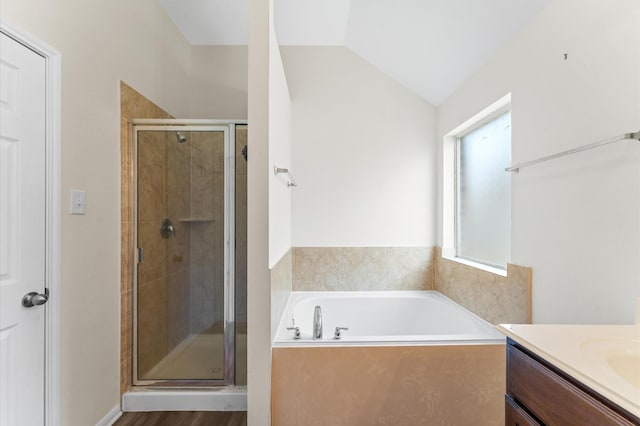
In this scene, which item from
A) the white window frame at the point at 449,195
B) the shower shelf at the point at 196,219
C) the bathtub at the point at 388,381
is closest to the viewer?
the bathtub at the point at 388,381

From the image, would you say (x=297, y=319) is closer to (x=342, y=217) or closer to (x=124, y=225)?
(x=342, y=217)

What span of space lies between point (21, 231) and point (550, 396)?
1952 millimetres

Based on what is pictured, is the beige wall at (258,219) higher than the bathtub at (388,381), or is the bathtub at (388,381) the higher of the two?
the beige wall at (258,219)

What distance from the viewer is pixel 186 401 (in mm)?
2025

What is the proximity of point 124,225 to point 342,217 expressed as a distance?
1646mm

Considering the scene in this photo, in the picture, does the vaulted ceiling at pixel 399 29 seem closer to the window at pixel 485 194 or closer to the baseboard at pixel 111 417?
the window at pixel 485 194

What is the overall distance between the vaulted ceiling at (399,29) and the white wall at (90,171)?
678 millimetres

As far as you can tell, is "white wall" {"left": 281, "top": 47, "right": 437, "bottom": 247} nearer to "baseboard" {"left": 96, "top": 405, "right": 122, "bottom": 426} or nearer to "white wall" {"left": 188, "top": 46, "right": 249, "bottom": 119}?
"white wall" {"left": 188, "top": 46, "right": 249, "bottom": 119}

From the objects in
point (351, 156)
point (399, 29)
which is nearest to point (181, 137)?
point (351, 156)

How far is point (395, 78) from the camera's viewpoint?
2.80m

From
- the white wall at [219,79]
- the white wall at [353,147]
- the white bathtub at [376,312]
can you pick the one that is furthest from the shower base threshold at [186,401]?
the white wall at [219,79]

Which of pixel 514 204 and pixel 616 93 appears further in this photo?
pixel 514 204

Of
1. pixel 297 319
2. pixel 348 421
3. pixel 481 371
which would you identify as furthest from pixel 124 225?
pixel 481 371

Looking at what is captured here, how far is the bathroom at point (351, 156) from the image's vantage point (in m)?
1.19
